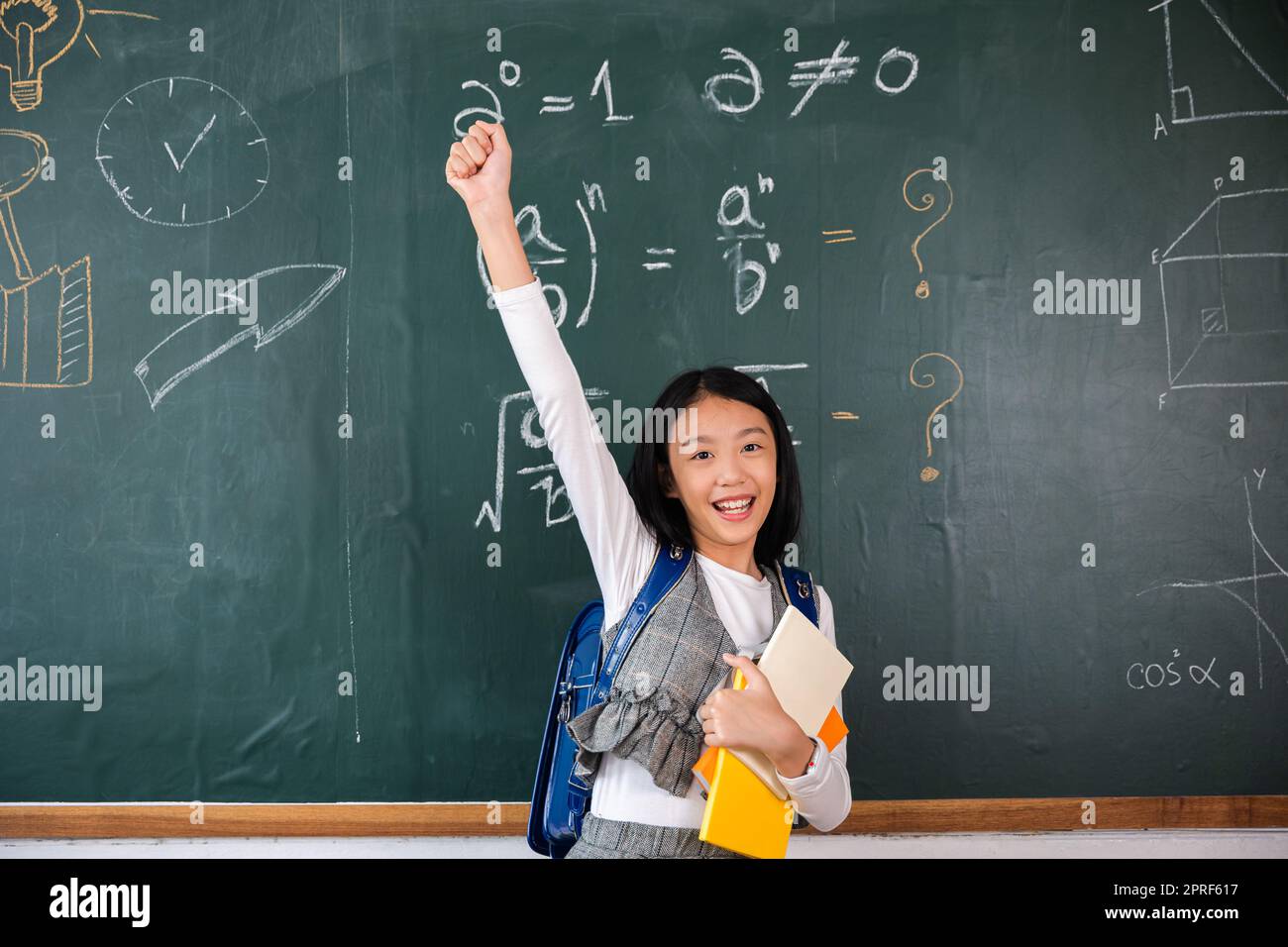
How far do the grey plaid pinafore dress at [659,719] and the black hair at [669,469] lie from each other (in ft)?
0.45

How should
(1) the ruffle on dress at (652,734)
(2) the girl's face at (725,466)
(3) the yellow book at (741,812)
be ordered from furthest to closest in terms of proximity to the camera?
(2) the girl's face at (725,466) → (1) the ruffle on dress at (652,734) → (3) the yellow book at (741,812)

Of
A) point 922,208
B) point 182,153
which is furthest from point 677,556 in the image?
point 182,153

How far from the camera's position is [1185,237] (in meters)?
1.80

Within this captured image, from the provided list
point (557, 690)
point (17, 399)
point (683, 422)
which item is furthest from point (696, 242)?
point (17, 399)

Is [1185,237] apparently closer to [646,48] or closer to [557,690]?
[646,48]

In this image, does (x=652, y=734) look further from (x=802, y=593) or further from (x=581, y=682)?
(x=802, y=593)

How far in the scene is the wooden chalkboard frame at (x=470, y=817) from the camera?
68.1 inches

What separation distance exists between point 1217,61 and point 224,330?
6.49 ft

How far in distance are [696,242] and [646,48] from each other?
38 centimetres

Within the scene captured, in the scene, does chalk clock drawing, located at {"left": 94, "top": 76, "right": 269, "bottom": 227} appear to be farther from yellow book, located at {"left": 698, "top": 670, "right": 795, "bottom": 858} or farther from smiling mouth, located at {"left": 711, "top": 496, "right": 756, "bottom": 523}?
yellow book, located at {"left": 698, "top": 670, "right": 795, "bottom": 858}

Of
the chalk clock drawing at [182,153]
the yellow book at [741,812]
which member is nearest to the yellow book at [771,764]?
the yellow book at [741,812]

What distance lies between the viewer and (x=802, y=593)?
128 cm

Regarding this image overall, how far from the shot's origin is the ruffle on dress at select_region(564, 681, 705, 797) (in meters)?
1.11

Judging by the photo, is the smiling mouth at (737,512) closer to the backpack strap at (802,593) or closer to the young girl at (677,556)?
the young girl at (677,556)
